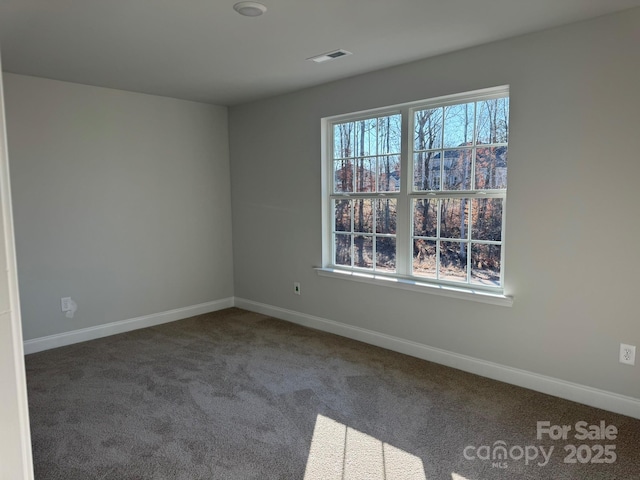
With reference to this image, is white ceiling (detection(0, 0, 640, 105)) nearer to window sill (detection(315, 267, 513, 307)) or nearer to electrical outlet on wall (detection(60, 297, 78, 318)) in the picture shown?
window sill (detection(315, 267, 513, 307))

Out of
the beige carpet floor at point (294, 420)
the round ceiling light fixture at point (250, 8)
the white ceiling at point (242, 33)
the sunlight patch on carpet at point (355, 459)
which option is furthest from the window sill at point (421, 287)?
the round ceiling light fixture at point (250, 8)

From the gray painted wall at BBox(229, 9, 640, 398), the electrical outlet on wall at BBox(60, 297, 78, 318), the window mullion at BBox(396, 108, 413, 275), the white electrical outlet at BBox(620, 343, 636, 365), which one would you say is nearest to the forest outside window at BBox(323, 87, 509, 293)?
the window mullion at BBox(396, 108, 413, 275)

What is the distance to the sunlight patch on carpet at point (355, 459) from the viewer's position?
2.15 m

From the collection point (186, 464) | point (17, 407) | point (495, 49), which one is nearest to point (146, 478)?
point (186, 464)

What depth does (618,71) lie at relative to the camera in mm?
2584

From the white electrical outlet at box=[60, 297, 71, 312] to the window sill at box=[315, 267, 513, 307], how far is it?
2348 millimetres

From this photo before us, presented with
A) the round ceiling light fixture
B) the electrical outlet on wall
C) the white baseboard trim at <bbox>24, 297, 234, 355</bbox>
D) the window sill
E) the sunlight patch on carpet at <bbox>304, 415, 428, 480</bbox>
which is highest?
the round ceiling light fixture

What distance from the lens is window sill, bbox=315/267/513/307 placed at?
3170 millimetres

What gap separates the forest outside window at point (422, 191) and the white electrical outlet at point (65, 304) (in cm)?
245

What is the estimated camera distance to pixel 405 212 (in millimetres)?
3725

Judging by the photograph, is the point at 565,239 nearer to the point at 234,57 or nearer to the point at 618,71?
the point at 618,71

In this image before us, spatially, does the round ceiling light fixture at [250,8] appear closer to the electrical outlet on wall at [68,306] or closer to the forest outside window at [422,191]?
the forest outside window at [422,191]

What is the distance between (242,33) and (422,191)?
1.83 m

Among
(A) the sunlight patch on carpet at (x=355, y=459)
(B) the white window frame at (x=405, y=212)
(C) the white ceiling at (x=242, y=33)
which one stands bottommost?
(A) the sunlight patch on carpet at (x=355, y=459)
